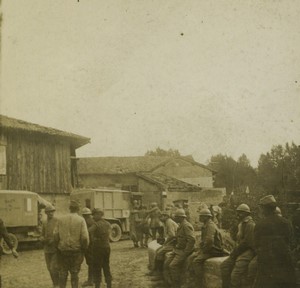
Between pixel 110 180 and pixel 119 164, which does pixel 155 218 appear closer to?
pixel 110 180

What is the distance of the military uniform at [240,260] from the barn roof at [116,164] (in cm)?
3512

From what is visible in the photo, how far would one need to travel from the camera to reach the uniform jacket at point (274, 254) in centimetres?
596

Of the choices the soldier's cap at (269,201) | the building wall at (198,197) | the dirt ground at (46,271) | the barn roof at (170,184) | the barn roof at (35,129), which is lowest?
the dirt ground at (46,271)

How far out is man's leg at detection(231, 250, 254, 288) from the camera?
6938 millimetres

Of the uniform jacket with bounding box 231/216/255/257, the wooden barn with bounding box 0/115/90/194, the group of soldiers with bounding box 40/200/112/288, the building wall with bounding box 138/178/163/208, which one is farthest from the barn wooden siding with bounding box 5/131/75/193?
the uniform jacket with bounding box 231/216/255/257

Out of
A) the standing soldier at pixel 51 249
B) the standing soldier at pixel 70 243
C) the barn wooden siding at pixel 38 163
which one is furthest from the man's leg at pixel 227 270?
the barn wooden siding at pixel 38 163

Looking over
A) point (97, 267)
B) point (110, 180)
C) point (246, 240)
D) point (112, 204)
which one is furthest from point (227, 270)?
point (110, 180)

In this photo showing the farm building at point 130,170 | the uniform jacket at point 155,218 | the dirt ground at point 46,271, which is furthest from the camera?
the farm building at point 130,170

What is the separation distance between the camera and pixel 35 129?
908 inches

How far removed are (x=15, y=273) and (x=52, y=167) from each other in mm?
12229

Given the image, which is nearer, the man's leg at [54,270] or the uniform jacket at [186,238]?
the man's leg at [54,270]

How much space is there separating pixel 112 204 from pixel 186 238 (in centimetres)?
1549

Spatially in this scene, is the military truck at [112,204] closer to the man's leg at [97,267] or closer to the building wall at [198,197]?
the building wall at [198,197]

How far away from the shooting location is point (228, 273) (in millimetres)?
7199
